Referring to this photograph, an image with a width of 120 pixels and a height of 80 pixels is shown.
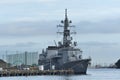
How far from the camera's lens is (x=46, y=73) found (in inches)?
7392

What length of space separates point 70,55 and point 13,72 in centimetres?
2570

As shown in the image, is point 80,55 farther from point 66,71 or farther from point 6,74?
point 6,74

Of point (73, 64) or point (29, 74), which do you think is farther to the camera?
point (73, 64)

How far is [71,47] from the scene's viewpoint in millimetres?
199500

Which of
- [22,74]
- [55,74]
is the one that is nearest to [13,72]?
[22,74]

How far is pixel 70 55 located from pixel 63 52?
9.01 feet

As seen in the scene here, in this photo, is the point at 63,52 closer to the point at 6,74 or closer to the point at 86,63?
the point at 86,63

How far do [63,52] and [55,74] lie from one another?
1371 centimetres

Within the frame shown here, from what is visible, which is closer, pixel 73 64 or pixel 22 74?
pixel 22 74

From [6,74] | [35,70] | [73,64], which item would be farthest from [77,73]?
[6,74]

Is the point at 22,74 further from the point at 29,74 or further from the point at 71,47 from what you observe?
the point at 71,47

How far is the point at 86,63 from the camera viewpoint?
198m

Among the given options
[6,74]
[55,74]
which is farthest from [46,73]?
[6,74]

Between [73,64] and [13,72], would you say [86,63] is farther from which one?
[13,72]
